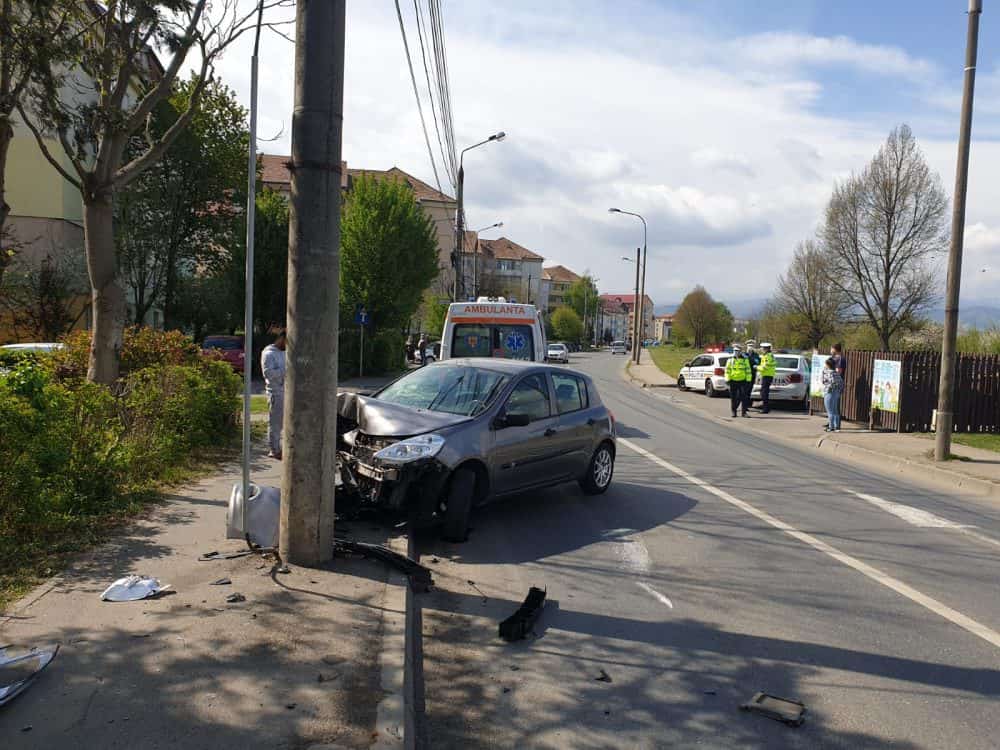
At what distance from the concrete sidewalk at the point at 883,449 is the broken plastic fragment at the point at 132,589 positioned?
407 inches

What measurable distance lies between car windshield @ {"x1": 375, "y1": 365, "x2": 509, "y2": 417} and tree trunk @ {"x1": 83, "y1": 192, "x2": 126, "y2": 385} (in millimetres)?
3569

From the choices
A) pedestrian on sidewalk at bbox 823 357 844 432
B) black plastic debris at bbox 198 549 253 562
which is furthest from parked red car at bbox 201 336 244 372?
black plastic debris at bbox 198 549 253 562

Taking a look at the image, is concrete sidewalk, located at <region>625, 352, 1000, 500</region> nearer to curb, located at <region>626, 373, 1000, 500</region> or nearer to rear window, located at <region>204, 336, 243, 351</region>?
curb, located at <region>626, 373, 1000, 500</region>

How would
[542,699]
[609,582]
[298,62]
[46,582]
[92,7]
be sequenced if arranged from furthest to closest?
[92,7] < [609,582] < [298,62] < [46,582] < [542,699]

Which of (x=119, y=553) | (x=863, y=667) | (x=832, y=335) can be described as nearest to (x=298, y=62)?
(x=119, y=553)

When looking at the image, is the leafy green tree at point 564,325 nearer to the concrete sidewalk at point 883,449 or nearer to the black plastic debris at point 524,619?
the concrete sidewalk at point 883,449

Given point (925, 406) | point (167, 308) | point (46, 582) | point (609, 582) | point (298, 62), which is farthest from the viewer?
point (167, 308)

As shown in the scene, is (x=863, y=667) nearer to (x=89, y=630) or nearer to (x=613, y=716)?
(x=613, y=716)

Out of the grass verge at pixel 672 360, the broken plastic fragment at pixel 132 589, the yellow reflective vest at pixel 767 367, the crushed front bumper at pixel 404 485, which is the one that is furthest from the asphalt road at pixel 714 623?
the grass verge at pixel 672 360

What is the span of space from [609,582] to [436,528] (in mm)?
2016

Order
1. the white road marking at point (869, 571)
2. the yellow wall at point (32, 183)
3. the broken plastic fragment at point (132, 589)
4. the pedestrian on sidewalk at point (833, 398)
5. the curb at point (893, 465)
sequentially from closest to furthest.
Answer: the broken plastic fragment at point (132, 589) < the white road marking at point (869, 571) < the curb at point (893, 465) < the pedestrian on sidewalk at point (833, 398) < the yellow wall at point (32, 183)

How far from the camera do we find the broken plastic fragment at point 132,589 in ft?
16.0

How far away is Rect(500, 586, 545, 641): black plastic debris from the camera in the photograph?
16.0 feet

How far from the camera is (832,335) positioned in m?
50.2
